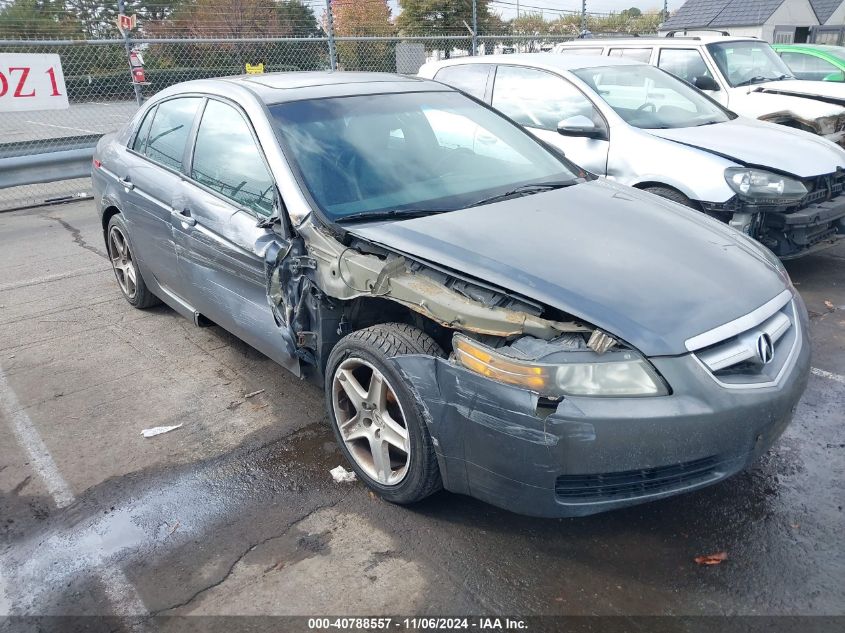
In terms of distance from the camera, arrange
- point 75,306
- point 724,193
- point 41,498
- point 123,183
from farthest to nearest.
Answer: point 75,306, point 724,193, point 123,183, point 41,498

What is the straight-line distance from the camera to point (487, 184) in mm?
3650

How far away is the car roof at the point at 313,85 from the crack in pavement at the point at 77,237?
128 inches

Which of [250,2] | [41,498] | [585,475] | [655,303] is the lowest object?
[41,498]

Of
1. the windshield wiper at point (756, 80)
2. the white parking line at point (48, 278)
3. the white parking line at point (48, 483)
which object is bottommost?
the white parking line at point (48, 483)

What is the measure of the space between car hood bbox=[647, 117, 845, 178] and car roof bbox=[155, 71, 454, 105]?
2.32 m

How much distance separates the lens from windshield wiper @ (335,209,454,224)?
3232 millimetres

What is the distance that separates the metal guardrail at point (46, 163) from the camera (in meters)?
8.60

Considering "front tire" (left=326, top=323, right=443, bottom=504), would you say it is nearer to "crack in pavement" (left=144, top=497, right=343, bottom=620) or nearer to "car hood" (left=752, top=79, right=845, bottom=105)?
"crack in pavement" (left=144, top=497, right=343, bottom=620)

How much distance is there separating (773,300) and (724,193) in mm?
2602

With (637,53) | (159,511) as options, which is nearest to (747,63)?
(637,53)

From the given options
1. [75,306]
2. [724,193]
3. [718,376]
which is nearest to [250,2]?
[75,306]

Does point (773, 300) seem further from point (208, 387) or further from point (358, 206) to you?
point (208, 387)

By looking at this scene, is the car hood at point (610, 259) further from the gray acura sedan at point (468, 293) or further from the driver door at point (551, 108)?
the driver door at point (551, 108)

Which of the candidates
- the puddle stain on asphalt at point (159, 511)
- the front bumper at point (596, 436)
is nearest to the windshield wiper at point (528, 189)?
the front bumper at point (596, 436)
